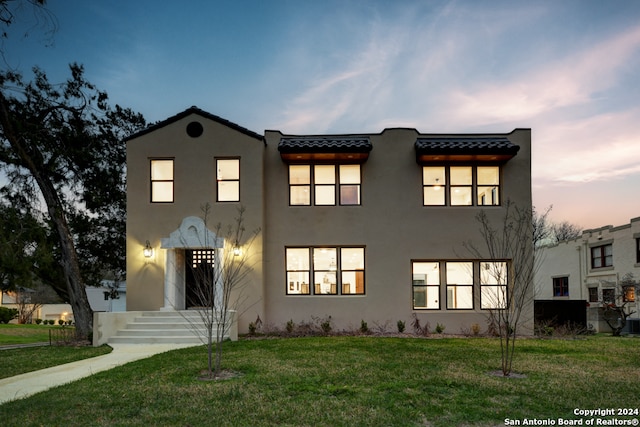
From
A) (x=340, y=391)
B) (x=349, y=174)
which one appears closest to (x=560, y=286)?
(x=349, y=174)

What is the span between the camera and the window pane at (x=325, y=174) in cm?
1603

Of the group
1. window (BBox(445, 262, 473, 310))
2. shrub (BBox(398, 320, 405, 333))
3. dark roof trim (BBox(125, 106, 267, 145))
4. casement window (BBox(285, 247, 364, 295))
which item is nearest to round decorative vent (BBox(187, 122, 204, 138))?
dark roof trim (BBox(125, 106, 267, 145))

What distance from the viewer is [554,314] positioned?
1648 centimetres

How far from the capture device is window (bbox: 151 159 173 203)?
15.7 meters

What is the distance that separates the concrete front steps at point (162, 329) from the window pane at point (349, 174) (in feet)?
22.2

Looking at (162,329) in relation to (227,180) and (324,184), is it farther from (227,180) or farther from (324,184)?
(324,184)

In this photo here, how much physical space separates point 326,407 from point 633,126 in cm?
2069

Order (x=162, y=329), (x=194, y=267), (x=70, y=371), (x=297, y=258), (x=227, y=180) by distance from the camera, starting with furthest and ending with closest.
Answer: (x=297, y=258) → (x=194, y=267) → (x=227, y=180) → (x=162, y=329) → (x=70, y=371)

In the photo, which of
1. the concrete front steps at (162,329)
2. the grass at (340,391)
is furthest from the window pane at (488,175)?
the concrete front steps at (162,329)

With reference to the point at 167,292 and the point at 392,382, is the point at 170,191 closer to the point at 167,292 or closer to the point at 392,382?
the point at 167,292

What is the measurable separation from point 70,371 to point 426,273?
11064mm

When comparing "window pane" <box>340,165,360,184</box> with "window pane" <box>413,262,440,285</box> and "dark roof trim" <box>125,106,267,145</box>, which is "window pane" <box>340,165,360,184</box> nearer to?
"dark roof trim" <box>125,106,267,145</box>

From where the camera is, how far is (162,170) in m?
15.8

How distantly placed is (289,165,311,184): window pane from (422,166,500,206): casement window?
4117 millimetres
